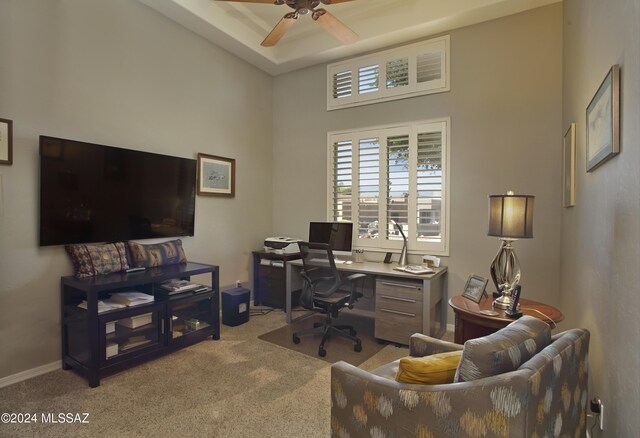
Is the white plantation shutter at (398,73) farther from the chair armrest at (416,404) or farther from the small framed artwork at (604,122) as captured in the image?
the chair armrest at (416,404)

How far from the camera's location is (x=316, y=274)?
3.32 m

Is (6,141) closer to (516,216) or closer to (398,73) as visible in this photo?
(516,216)

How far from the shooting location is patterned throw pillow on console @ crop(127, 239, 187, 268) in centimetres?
310

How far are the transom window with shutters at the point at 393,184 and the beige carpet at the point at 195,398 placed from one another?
4.63 feet

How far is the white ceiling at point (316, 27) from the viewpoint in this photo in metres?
3.37

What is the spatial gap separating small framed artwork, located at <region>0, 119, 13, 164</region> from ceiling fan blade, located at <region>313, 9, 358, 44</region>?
8.04 feet

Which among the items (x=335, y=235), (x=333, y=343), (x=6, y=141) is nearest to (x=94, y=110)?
(x=6, y=141)

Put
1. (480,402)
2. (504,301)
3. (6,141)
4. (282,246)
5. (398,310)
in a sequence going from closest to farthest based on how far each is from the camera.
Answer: (480,402)
(504,301)
(6,141)
(398,310)
(282,246)

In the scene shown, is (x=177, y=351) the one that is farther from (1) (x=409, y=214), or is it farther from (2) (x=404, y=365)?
(1) (x=409, y=214)

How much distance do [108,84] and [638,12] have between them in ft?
11.7

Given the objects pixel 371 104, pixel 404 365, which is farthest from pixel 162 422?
pixel 371 104

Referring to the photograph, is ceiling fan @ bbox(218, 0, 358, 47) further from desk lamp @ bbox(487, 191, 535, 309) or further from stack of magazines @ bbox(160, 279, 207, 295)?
stack of magazines @ bbox(160, 279, 207, 295)

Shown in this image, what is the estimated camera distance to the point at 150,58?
11.2 feet

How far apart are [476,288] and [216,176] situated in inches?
120
